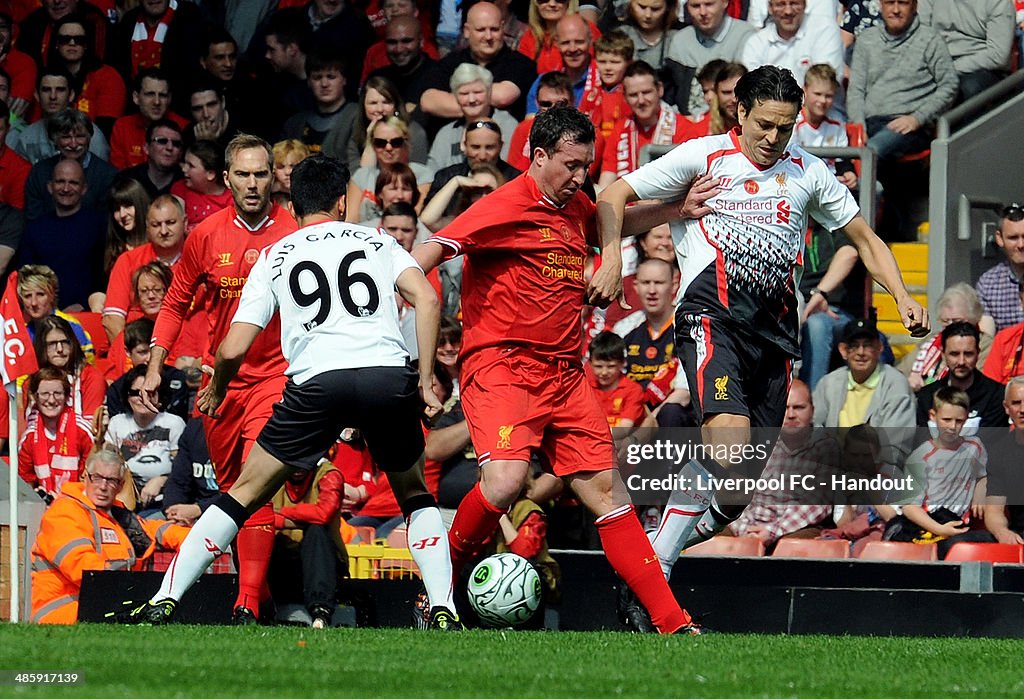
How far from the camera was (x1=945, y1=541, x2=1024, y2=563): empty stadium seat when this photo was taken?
10.8 metres

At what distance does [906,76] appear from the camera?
46.0 feet

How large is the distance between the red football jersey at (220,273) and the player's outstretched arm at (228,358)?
1003 mm

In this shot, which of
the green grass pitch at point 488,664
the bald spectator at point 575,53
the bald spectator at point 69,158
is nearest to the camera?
the green grass pitch at point 488,664

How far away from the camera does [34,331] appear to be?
13.9 m

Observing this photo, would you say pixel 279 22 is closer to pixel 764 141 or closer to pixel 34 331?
pixel 34 331

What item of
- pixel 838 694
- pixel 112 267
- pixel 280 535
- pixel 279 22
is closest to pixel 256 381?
pixel 280 535

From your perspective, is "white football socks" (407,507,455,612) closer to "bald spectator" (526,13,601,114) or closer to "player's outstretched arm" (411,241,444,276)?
"player's outstretched arm" (411,241,444,276)

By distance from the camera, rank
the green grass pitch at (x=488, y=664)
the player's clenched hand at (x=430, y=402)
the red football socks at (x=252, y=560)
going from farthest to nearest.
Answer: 1. the red football socks at (x=252, y=560)
2. the player's clenched hand at (x=430, y=402)
3. the green grass pitch at (x=488, y=664)

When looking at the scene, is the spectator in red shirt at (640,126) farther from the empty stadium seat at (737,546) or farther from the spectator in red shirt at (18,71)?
the spectator in red shirt at (18,71)

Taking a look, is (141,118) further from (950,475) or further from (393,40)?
(950,475)

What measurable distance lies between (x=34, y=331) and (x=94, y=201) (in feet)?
7.21

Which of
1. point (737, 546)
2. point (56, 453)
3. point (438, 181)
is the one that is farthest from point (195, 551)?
point (438, 181)

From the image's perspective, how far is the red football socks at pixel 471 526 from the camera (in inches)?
333

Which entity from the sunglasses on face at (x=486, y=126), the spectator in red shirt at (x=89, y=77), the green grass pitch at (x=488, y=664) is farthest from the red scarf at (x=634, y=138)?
the green grass pitch at (x=488, y=664)
